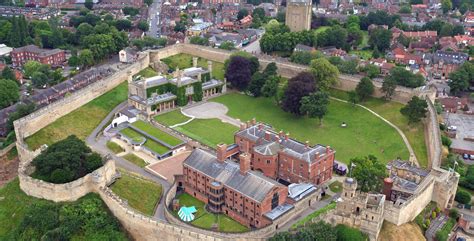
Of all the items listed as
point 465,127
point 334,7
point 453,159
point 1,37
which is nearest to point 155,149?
point 453,159

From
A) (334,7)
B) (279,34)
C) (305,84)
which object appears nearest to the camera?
(305,84)

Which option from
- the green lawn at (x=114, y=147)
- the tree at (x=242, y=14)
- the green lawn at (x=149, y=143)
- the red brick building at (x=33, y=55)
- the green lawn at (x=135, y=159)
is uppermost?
the tree at (x=242, y=14)

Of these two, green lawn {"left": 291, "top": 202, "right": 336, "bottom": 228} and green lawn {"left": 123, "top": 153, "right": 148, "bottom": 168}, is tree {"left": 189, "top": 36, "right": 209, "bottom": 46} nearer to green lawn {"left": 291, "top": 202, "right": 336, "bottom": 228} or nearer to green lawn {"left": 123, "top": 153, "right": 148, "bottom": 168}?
green lawn {"left": 123, "top": 153, "right": 148, "bottom": 168}

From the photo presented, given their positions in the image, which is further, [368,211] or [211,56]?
[211,56]

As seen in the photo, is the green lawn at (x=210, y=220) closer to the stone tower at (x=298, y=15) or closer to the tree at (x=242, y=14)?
the stone tower at (x=298, y=15)

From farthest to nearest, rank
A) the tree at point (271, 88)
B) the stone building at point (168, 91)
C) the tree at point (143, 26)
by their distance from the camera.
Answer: the tree at point (143, 26) → the tree at point (271, 88) → the stone building at point (168, 91)

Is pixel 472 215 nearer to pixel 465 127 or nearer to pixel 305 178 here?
pixel 305 178

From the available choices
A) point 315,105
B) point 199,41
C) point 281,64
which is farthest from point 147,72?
point 315,105

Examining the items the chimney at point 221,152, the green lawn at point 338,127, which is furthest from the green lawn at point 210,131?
the chimney at point 221,152
